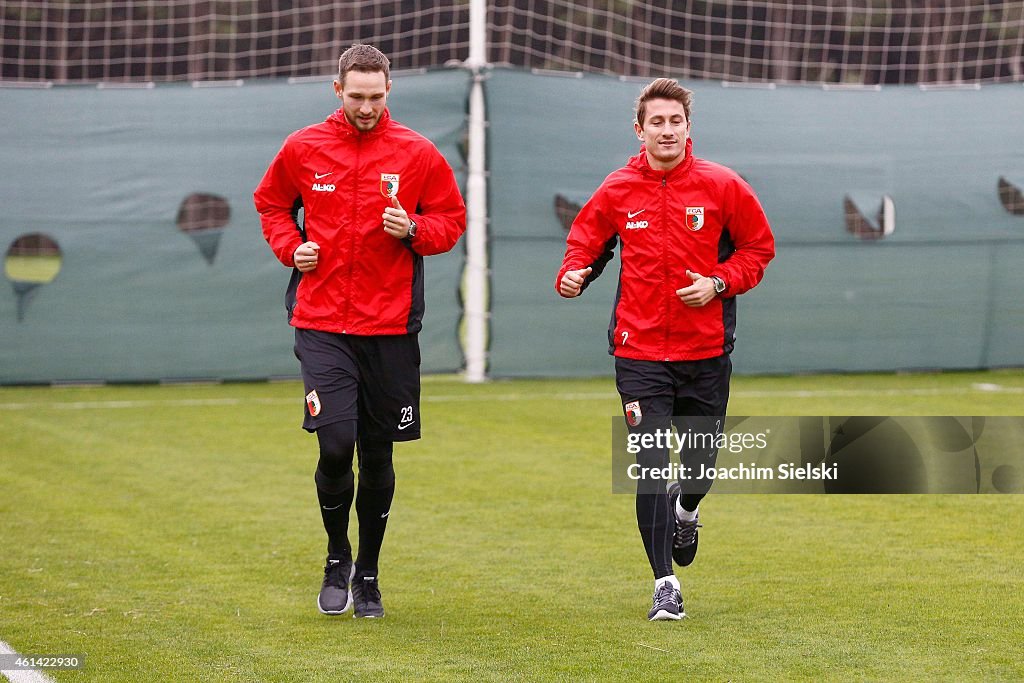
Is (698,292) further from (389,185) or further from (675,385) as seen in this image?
(389,185)

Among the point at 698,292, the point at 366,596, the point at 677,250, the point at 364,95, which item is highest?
the point at 364,95

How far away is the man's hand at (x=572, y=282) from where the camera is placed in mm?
5945

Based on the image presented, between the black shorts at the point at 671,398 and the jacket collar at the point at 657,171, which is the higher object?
the jacket collar at the point at 657,171

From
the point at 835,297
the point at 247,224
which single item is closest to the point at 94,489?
the point at 247,224

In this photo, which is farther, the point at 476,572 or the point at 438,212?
the point at 476,572

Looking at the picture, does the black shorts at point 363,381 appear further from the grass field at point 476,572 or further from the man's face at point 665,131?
the man's face at point 665,131

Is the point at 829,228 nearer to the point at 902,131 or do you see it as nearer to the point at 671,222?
the point at 902,131

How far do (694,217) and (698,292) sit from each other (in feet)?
1.07

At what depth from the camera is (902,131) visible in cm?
1453

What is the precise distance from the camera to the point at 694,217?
5.98 meters

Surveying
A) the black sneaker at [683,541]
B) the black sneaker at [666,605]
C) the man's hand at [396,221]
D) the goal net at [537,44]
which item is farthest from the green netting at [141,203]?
the goal net at [537,44]

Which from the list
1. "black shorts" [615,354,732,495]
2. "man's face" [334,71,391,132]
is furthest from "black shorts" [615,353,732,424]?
"man's face" [334,71,391,132]

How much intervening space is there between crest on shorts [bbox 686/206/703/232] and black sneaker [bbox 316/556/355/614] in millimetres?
1863

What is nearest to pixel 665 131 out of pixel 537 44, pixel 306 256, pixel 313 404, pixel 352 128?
pixel 352 128
